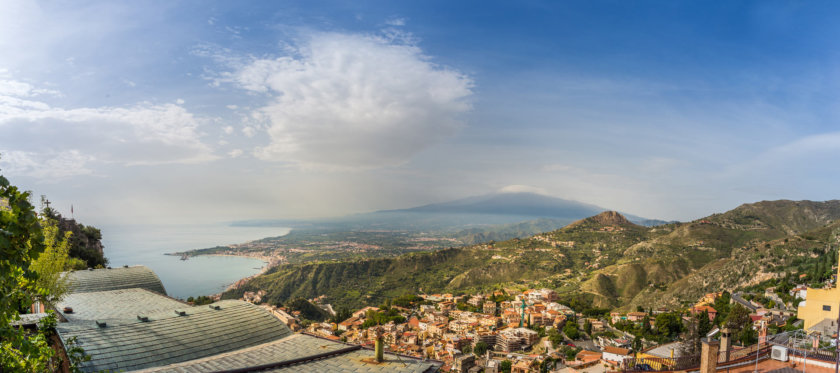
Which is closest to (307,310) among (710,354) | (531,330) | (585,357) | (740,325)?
(531,330)

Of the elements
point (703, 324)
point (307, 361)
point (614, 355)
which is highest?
point (307, 361)

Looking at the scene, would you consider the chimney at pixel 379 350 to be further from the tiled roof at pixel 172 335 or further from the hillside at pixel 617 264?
the hillside at pixel 617 264

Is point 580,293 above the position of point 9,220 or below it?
below

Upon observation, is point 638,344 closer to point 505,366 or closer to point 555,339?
point 555,339

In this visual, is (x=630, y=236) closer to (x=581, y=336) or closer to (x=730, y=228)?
(x=730, y=228)

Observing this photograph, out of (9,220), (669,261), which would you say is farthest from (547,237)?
(9,220)

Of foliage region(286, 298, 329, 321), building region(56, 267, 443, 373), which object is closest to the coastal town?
foliage region(286, 298, 329, 321)
